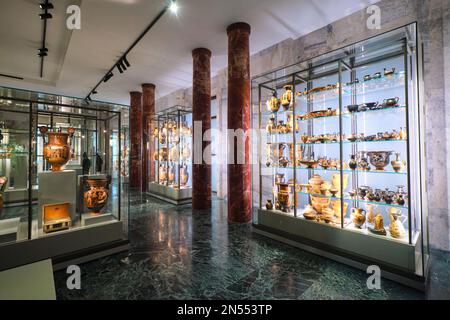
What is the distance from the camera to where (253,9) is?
393 centimetres

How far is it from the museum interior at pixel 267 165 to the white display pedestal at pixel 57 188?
0.02m

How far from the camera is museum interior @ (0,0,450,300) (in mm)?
2322

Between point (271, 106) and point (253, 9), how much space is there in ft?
6.06

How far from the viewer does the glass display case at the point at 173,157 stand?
20.0 ft

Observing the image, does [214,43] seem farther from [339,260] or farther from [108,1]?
[339,260]

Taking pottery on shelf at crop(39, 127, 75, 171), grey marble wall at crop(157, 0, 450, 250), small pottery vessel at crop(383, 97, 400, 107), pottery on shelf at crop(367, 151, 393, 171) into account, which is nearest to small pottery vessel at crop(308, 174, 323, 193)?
pottery on shelf at crop(367, 151, 393, 171)

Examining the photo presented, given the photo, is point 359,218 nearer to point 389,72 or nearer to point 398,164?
point 398,164

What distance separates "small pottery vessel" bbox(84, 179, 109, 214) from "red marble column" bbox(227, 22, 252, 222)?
2327 millimetres

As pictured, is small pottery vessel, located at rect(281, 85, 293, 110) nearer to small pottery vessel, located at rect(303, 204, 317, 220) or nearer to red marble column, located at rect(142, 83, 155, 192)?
small pottery vessel, located at rect(303, 204, 317, 220)

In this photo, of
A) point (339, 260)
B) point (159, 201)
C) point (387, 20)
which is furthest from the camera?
point (159, 201)

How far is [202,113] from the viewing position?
17.6 ft

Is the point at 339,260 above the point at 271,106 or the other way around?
the other way around

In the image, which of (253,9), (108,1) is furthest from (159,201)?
(253,9)

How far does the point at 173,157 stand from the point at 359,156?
4.95 meters
